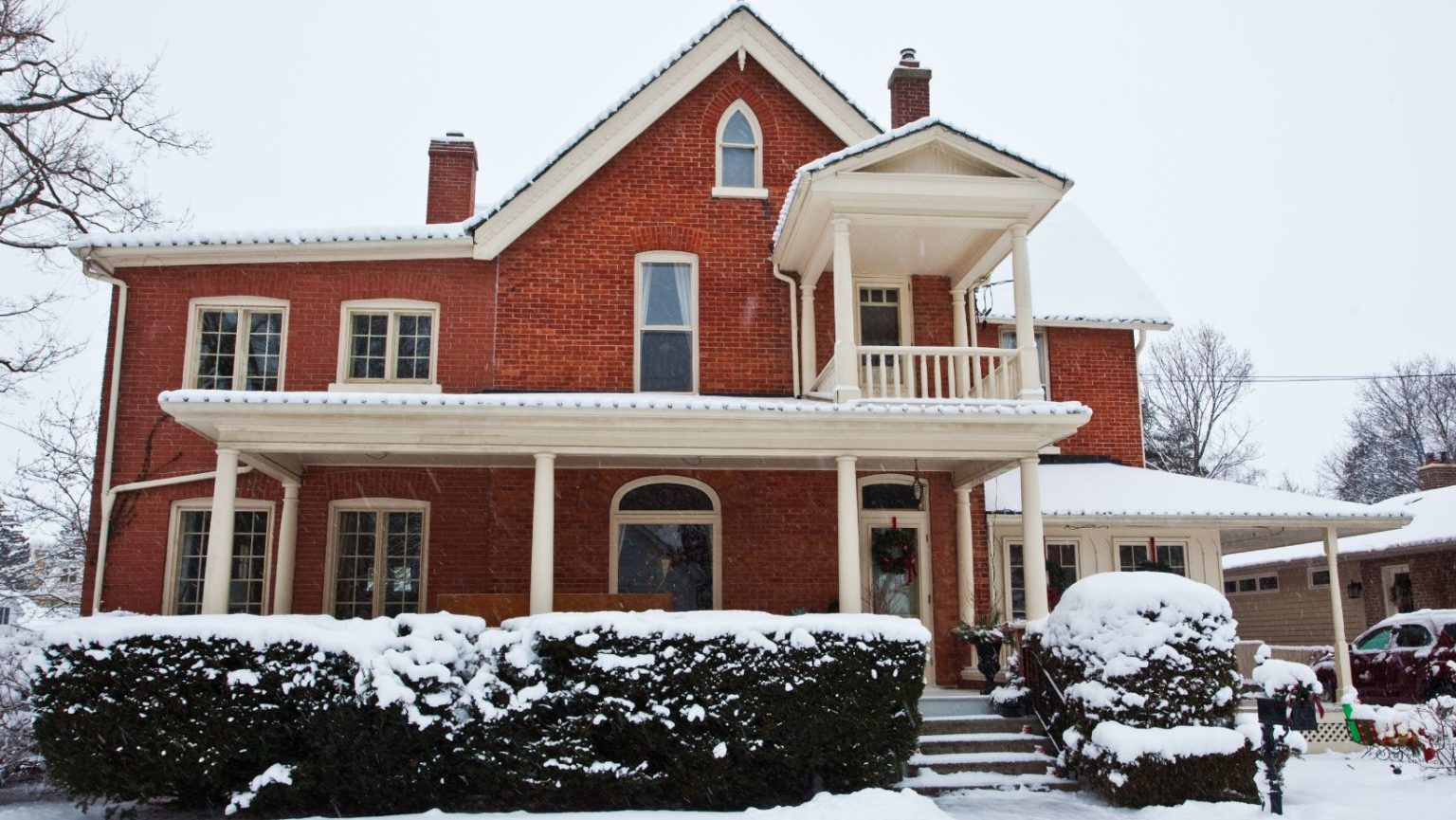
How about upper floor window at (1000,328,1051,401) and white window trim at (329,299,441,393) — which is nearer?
white window trim at (329,299,441,393)

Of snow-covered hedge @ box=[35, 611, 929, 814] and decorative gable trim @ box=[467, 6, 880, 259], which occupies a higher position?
decorative gable trim @ box=[467, 6, 880, 259]

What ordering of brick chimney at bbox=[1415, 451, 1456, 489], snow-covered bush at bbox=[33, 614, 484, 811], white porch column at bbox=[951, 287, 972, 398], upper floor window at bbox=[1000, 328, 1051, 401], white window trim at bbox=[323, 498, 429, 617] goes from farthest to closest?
brick chimney at bbox=[1415, 451, 1456, 489] < upper floor window at bbox=[1000, 328, 1051, 401] < white porch column at bbox=[951, 287, 972, 398] < white window trim at bbox=[323, 498, 429, 617] < snow-covered bush at bbox=[33, 614, 484, 811]

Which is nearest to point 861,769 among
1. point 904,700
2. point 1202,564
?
point 904,700

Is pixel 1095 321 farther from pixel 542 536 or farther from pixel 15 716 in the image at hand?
pixel 15 716

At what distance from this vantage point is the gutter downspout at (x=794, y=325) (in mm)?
13672

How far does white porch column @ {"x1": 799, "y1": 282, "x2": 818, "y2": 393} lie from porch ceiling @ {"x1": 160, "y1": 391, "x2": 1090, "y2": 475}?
1926 millimetres

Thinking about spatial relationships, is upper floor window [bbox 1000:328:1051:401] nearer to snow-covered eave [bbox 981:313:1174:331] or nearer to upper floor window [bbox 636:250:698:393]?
snow-covered eave [bbox 981:313:1174:331]

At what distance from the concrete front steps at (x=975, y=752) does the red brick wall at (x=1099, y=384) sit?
21.7 feet

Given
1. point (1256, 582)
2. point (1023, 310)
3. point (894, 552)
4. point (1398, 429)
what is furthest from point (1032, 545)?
point (1398, 429)

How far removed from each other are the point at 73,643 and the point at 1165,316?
15.1 m

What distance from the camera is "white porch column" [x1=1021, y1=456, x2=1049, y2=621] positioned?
1145 centimetres

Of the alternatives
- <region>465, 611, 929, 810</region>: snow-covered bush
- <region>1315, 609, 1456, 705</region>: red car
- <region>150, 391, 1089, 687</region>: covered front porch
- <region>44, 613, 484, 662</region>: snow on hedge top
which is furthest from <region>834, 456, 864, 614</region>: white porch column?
<region>1315, 609, 1456, 705</region>: red car

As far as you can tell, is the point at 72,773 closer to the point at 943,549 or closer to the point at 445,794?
the point at 445,794

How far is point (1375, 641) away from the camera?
1652cm
